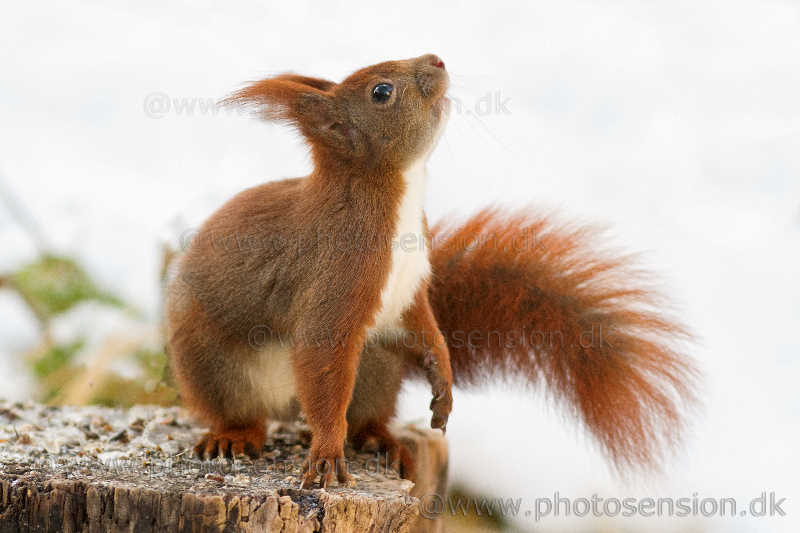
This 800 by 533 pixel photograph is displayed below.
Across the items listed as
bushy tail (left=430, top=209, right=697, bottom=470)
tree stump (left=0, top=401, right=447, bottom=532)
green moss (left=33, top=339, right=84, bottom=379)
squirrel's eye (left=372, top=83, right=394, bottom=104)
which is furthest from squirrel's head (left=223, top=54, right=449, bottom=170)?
green moss (left=33, top=339, right=84, bottom=379)

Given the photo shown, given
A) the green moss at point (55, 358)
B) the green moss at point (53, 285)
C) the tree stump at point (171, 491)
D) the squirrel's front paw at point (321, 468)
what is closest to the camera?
the tree stump at point (171, 491)

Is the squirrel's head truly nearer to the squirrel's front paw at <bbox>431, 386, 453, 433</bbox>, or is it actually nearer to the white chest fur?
the white chest fur

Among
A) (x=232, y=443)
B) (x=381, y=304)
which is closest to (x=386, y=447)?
(x=232, y=443)

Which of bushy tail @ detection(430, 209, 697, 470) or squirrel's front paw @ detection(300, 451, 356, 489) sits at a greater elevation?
bushy tail @ detection(430, 209, 697, 470)

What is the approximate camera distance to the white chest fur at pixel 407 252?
1560 mm

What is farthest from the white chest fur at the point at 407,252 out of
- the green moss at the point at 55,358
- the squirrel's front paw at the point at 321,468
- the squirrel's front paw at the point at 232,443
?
the green moss at the point at 55,358

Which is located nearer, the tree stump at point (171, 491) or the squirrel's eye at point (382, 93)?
A: the tree stump at point (171, 491)

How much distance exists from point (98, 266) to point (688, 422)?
7.79 feet

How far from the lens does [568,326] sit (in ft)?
6.04

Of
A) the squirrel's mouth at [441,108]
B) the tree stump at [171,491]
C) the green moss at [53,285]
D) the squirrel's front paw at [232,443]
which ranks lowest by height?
the tree stump at [171,491]

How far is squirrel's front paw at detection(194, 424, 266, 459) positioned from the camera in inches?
68.2

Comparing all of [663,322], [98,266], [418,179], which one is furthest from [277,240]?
[98,266]

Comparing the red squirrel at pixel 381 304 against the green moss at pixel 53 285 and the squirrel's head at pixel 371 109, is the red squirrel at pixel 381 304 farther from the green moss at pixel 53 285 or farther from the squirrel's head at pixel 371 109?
the green moss at pixel 53 285

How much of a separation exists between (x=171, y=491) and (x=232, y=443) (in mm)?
353
